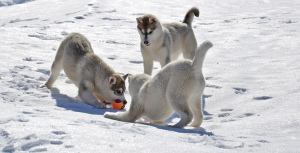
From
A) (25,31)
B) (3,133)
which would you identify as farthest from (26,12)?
(3,133)

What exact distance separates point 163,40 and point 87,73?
2.30 meters

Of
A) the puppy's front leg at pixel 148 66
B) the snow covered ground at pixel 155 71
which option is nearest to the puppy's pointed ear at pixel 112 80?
the snow covered ground at pixel 155 71

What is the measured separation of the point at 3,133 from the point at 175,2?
16.5 m

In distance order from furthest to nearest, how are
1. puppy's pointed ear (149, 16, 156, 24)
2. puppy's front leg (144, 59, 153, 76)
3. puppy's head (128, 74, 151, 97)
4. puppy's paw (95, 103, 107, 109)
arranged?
puppy's front leg (144, 59, 153, 76) < puppy's pointed ear (149, 16, 156, 24) < puppy's paw (95, 103, 107, 109) < puppy's head (128, 74, 151, 97)

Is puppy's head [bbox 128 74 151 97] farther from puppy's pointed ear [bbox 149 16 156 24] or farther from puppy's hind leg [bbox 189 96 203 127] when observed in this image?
puppy's pointed ear [bbox 149 16 156 24]

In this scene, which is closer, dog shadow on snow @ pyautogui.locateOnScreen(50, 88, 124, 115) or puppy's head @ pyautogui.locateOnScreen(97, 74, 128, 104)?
dog shadow on snow @ pyautogui.locateOnScreen(50, 88, 124, 115)

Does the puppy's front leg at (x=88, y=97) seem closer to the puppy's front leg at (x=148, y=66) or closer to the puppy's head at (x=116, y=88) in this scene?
the puppy's head at (x=116, y=88)

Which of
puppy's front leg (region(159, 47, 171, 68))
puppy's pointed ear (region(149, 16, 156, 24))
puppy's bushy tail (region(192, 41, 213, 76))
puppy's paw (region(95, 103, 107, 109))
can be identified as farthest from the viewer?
puppy's front leg (region(159, 47, 171, 68))

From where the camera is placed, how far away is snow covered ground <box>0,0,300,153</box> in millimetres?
4379

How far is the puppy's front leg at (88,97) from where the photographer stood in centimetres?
737

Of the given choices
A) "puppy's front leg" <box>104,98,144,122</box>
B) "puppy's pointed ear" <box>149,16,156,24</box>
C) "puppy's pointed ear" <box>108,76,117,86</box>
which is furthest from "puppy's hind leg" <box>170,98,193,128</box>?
"puppy's pointed ear" <box>149,16,156,24</box>

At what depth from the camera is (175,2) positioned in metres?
20.0

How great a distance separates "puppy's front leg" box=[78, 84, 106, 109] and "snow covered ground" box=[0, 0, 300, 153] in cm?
21

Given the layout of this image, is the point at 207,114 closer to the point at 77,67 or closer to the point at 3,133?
the point at 77,67
